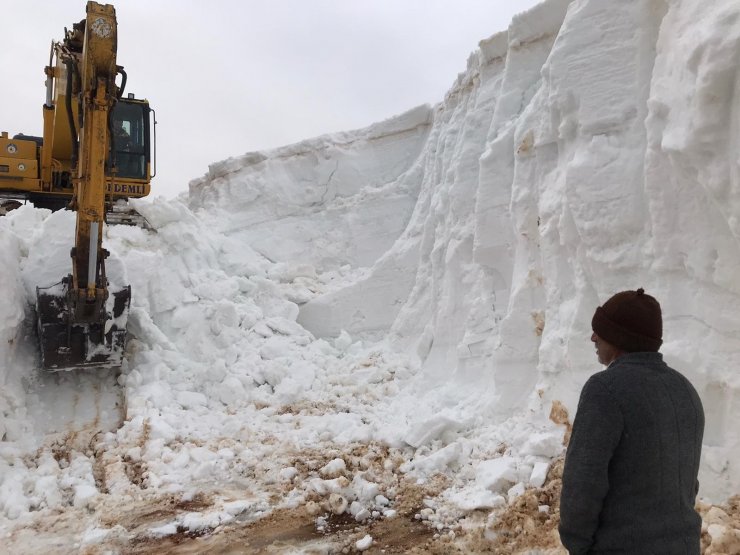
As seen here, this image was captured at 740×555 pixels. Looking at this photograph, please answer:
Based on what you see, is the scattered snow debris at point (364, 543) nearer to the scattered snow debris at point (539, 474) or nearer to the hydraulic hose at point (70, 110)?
the scattered snow debris at point (539, 474)

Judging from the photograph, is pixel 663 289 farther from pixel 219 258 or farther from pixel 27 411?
A: pixel 219 258

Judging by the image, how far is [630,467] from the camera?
186 centimetres

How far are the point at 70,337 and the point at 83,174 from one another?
196cm

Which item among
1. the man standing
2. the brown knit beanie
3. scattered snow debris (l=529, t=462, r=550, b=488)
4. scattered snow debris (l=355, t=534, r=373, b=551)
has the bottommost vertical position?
scattered snow debris (l=355, t=534, r=373, b=551)

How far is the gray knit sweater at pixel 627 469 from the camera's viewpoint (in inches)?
72.3

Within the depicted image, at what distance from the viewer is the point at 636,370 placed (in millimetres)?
1905

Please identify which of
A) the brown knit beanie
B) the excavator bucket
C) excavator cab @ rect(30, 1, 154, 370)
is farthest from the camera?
the excavator bucket

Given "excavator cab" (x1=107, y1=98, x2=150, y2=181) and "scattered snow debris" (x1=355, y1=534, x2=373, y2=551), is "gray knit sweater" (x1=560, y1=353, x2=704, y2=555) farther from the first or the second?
"excavator cab" (x1=107, y1=98, x2=150, y2=181)

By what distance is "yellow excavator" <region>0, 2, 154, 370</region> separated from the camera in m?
6.13

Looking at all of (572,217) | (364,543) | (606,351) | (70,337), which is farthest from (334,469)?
(606,351)

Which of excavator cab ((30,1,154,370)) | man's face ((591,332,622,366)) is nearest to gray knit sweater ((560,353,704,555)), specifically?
man's face ((591,332,622,366))

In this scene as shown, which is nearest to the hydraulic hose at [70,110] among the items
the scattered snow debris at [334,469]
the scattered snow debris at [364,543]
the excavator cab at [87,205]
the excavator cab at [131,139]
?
the excavator cab at [87,205]

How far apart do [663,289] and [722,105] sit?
1.32 m

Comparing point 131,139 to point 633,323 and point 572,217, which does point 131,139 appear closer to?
point 572,217
